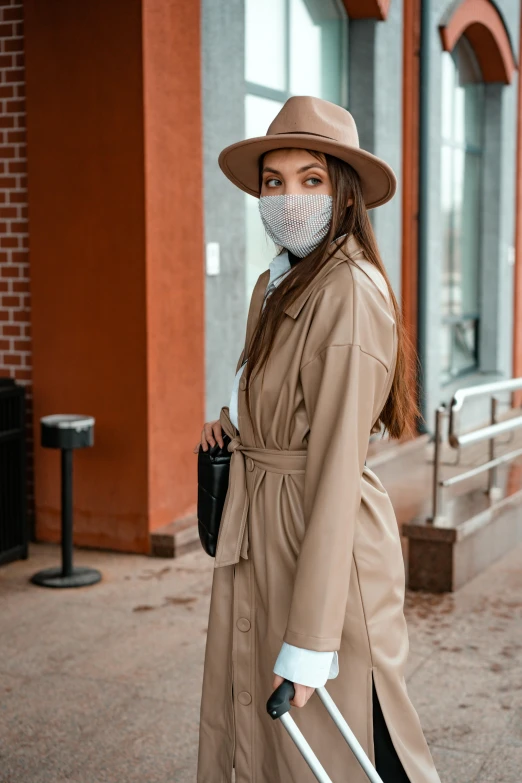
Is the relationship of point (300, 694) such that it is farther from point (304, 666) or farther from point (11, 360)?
point (11, 360)

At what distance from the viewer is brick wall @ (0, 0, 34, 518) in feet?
18.4

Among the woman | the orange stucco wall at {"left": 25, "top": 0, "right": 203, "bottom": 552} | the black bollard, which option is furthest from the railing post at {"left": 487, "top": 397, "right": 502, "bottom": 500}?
the woman

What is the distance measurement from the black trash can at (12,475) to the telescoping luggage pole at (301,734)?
140 inches

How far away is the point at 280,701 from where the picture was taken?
183 cm

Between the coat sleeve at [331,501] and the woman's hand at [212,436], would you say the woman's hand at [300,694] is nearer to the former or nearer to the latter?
the coat sleeve at [331,501]

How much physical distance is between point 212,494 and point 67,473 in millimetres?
2880

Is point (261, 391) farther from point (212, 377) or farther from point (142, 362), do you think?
point (212, 377)

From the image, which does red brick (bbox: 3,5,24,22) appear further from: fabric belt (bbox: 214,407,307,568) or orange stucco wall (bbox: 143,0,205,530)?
fabric belt (bbox: 214,407,307,568)

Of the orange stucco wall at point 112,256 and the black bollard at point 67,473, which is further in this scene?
the orange stucco wall at point 112,256

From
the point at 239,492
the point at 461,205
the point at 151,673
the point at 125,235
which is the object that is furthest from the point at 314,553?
the point at 461,205

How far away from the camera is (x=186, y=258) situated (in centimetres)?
562

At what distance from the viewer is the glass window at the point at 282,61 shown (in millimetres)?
6656

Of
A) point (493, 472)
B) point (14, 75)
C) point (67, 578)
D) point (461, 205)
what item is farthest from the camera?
point (461, 205)

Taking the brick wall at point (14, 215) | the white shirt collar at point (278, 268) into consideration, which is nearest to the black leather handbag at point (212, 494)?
the white shirt collar at point (278, 268)
